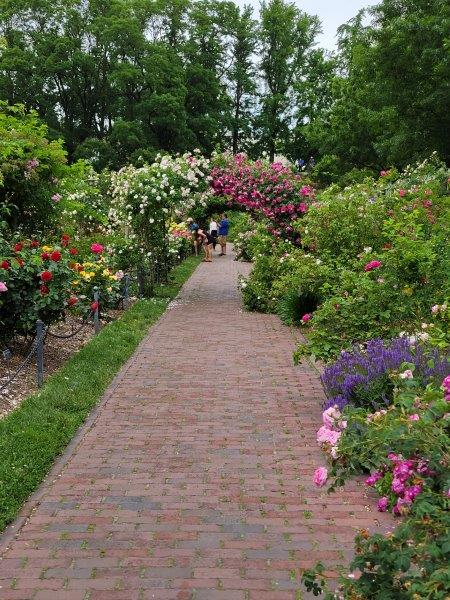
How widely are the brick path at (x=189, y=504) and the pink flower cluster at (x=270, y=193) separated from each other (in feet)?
27.7

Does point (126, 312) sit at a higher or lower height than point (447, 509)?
lower

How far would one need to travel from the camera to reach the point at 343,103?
33.7 metres

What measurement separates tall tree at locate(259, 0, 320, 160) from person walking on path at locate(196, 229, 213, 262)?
25033 millimetres

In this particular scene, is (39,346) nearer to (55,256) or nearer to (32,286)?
(32,286)

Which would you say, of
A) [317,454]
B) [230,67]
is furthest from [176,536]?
[230,67]

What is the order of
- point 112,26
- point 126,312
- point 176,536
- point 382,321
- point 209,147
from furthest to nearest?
point 209,147 < point 112,26 < point 126,312 < point 382,321 < point 176,536

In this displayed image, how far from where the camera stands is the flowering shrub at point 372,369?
5.96 meters

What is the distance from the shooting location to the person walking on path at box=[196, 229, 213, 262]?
28.5m

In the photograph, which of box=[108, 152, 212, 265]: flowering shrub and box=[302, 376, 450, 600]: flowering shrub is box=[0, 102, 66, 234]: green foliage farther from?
box=[302, 376, 450, 600]: flowering shrub

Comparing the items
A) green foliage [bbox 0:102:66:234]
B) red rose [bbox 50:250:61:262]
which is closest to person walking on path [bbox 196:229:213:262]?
green foliage [bbox 0:102:66:234]

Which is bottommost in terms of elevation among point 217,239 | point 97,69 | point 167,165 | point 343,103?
point 217,239

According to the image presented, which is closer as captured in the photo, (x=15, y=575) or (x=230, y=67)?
(x=15, y=575)

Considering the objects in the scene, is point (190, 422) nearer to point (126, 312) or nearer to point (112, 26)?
point (126, 312)

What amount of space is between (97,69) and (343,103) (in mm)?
19232
